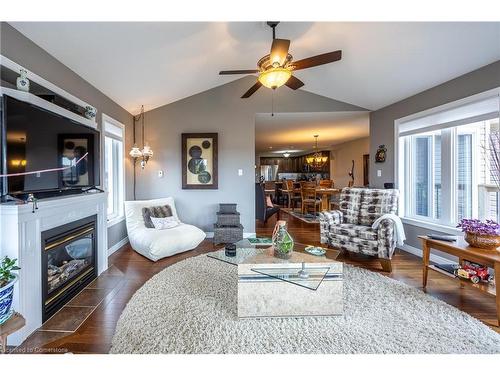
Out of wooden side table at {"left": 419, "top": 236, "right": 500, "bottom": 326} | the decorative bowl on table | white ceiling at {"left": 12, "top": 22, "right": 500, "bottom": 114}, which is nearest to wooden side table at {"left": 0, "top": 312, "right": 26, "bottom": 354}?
the decorative bowl on table

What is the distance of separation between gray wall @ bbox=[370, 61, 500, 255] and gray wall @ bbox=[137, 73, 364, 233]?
0.59 meters

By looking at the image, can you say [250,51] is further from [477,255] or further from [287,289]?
[477,255]

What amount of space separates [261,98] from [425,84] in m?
2.55

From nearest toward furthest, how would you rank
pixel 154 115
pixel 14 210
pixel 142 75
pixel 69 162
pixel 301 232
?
pixel 14 210
pixel 69 162
pixel 142 75
pixel 154 115
pixel 301 232

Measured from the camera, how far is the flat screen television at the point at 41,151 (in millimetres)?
1680

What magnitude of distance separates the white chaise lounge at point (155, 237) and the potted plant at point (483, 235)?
3.27 meters

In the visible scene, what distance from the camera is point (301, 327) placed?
69.0 inches

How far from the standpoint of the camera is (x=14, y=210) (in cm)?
164

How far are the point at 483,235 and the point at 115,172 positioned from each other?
4.81 metres

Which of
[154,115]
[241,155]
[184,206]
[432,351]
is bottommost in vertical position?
[432,351]

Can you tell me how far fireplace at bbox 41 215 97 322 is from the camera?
1977 millimetres

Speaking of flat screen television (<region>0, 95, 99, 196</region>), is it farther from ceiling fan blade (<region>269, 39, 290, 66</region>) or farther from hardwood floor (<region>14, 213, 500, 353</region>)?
ceiling fan blade (<region>269, 39, 290, 66</region>)
